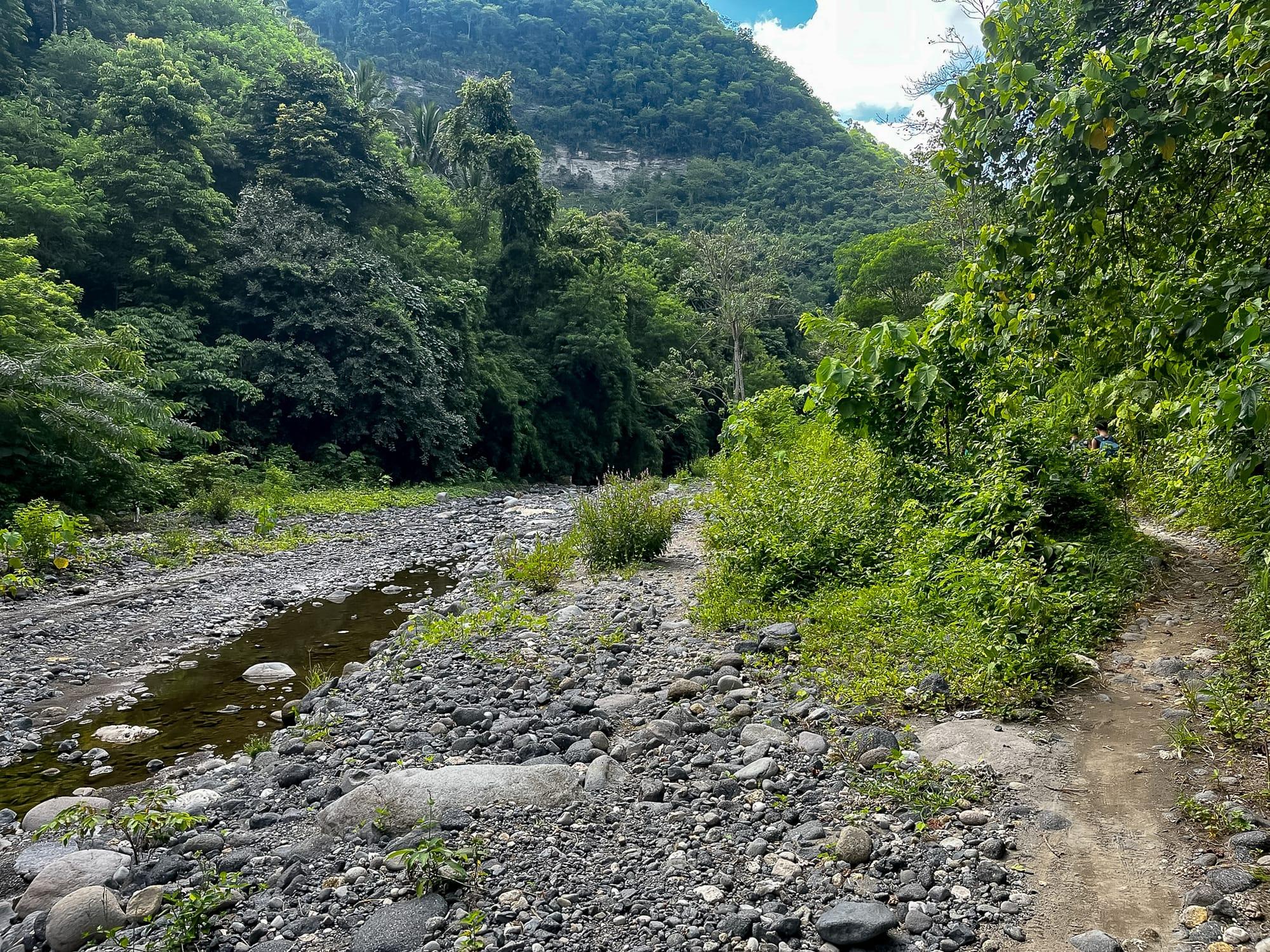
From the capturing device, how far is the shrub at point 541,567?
966 centimetres

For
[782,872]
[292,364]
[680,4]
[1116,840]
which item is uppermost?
[680,4]

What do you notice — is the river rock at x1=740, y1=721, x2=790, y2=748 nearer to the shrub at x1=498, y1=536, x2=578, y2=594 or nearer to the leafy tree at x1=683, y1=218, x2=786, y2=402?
the shrub at x1=498, y1=536, x2=578, y2=594

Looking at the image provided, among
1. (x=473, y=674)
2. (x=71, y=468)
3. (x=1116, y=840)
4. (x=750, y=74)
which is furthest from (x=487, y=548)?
(x=750, y=74)

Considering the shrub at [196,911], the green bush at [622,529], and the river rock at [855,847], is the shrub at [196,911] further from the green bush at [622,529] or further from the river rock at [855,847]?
the green bush at [622,529]

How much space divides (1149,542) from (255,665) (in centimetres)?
878

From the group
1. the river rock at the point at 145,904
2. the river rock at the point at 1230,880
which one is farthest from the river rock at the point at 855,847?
the river rock at the point at 145,904

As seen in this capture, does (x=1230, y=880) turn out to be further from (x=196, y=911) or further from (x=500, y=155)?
(x=500, y=155)

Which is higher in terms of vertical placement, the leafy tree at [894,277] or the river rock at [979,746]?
the leafy tree at [894,277]

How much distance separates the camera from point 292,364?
2392cm

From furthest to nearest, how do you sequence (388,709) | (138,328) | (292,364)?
1. (292,364)
2. (138,328)
3. (388,709)

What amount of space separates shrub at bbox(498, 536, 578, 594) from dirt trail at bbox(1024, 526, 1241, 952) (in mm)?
6247

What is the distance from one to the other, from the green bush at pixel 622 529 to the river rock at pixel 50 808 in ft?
19.4

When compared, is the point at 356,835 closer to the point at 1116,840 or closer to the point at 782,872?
the point at 782,872

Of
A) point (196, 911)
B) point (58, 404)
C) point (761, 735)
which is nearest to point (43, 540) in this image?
point (58, 404)
